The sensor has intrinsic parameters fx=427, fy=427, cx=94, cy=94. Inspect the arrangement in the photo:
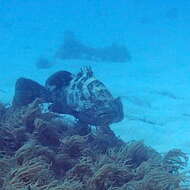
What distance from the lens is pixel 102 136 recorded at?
678 centimetres

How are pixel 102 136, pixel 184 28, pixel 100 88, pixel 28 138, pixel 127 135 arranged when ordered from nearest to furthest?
pixel 28 138, pixel 102 136, pixel 100 88, pixel 127 135, pixel 184 28

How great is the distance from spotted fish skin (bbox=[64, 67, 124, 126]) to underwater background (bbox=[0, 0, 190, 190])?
1.75 m

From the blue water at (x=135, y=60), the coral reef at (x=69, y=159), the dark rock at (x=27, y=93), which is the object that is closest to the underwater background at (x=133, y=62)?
the blue water at (x=135, y=60)

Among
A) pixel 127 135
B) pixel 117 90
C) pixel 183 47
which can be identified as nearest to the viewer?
pixel 127 135

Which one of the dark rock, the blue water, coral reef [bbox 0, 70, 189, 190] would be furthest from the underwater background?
coral reef [bbox 0, 70, 189, 190]

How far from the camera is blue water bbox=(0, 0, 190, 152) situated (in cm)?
1092

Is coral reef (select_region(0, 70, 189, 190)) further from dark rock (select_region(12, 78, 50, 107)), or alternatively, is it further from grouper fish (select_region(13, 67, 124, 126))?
dark rock (select_region(12, 78, 50, 107))

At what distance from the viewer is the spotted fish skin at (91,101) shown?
7684 mm

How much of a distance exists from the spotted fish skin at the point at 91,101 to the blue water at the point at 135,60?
180cm

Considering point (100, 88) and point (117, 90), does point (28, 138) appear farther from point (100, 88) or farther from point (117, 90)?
point (117, 90)

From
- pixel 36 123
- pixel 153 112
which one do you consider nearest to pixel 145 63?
pixel 153 112

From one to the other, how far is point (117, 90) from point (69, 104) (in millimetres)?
7389

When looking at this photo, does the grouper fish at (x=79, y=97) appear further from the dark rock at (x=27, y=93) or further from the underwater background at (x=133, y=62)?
the underwater background at (x=133, y=62)

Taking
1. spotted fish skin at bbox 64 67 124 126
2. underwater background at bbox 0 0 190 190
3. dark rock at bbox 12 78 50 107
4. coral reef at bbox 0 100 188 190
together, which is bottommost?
coral reef at bbox 0 100 188 190
